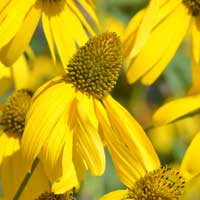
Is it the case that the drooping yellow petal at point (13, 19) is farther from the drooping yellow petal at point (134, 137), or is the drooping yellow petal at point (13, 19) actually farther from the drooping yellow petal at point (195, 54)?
the drooping yellow petal at point (195, 54)

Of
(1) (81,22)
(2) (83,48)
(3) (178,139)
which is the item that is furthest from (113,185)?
(2) (83,48)

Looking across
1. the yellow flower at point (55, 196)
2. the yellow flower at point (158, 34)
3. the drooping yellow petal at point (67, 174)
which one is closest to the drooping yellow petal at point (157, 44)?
the yellow flower at point (158, 34)

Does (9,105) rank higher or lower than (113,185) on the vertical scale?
higher

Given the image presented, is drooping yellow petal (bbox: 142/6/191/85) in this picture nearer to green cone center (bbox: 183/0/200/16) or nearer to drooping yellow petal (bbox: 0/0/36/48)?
green cone center (bbox: 183/0/200/16)

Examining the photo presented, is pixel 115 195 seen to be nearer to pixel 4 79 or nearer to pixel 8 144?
pixel 8 144

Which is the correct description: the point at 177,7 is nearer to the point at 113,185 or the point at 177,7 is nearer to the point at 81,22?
the point at 81,22

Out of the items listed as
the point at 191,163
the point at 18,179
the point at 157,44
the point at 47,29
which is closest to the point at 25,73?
the point at 47,29
